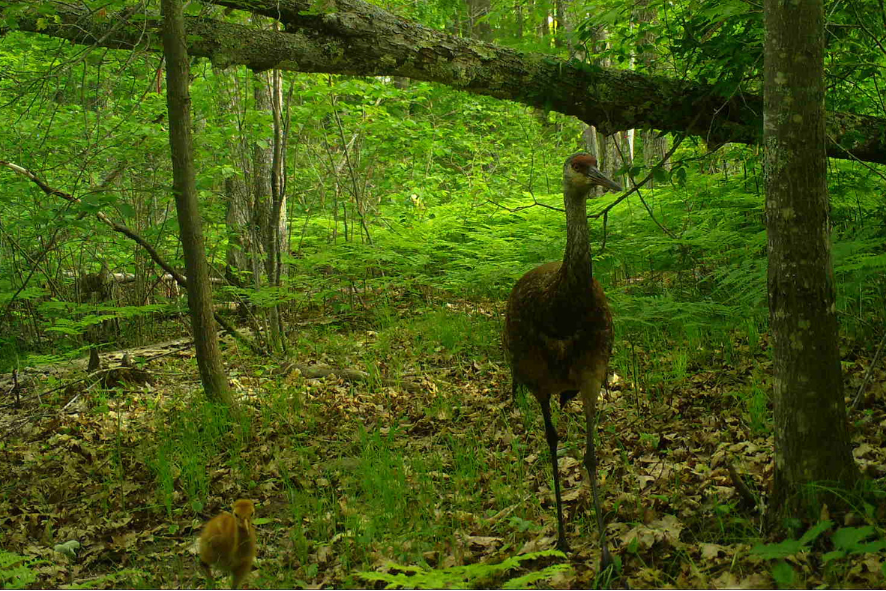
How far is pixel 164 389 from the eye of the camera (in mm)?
6746

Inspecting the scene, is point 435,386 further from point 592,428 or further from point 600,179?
point 600,179

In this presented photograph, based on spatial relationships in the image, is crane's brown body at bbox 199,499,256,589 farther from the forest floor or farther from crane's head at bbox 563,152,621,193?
crane's head at bbox 563,152,621,193

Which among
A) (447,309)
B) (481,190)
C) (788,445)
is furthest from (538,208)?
(788,445)

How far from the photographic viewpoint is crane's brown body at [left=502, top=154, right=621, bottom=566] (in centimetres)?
351

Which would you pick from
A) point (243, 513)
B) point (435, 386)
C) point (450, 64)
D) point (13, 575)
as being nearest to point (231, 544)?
point (243, 513)

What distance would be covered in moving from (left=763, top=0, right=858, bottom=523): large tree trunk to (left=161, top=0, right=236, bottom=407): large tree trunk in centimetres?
430

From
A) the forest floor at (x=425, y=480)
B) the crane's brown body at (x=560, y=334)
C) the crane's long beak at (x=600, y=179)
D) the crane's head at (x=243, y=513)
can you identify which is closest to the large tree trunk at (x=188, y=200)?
the forest floor at (x=425, y=480)

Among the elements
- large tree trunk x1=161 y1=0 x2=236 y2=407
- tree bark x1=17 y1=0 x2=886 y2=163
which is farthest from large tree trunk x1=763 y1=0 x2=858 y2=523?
large tree trunk x1=161 y1=0 x2=236 y2=407

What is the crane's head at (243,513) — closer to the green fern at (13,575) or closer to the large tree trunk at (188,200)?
the green fern at (13,575)

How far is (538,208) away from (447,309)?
2033 millimetres

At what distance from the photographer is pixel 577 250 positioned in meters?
3.49

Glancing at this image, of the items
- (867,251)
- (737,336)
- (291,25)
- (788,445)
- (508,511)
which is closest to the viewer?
(788,445)

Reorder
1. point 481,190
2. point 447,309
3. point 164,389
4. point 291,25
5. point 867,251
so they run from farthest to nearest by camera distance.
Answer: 1. point 481,190
2. point 447,309
3. point 164,389
4. point 291,25
5. point 867,251

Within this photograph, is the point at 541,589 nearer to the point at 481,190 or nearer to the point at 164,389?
the point at 164,389
